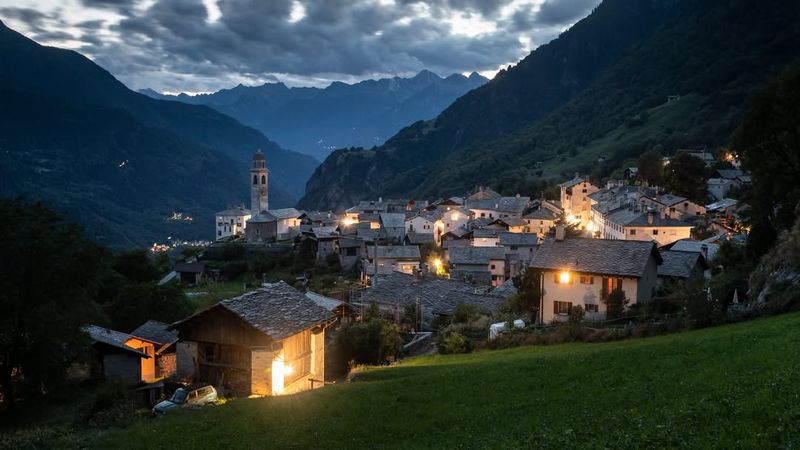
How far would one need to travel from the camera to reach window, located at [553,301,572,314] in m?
40.9

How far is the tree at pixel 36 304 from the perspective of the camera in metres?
31.4

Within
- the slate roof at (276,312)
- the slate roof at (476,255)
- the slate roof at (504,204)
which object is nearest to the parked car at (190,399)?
the slate roof at (276,312)

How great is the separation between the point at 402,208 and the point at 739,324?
380ft

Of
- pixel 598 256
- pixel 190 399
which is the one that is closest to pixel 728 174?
pixel 598 256

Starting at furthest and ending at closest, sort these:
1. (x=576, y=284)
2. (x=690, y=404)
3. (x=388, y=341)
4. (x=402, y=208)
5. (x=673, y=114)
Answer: (x=673, y=114) < (x=402, y=208) < (x=576, y=284) < (x=388, y=341) < (x=690, y=404)

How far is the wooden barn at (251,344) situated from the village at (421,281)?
0.20 feet

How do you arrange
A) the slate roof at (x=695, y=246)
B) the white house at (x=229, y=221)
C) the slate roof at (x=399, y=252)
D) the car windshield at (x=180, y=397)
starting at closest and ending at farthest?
the car windshield at (x=180, y=397)
the slate roof at (x=695, y=246)
the slate roof at (x=399, y=252)
the white house at (x=229, y=221)

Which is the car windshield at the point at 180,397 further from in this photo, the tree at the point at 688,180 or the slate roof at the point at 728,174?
the slate roof at the point at 728,174

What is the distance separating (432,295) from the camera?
175ft

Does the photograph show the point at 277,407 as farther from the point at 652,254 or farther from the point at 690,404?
the point at 652,254

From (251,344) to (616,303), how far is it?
24291 millimetres

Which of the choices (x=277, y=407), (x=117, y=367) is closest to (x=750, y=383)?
(x=277, y=407)

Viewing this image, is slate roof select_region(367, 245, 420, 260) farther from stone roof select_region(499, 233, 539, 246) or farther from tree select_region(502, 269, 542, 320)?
tree select_region(502, 269, 542, 320)

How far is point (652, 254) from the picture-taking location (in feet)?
136
